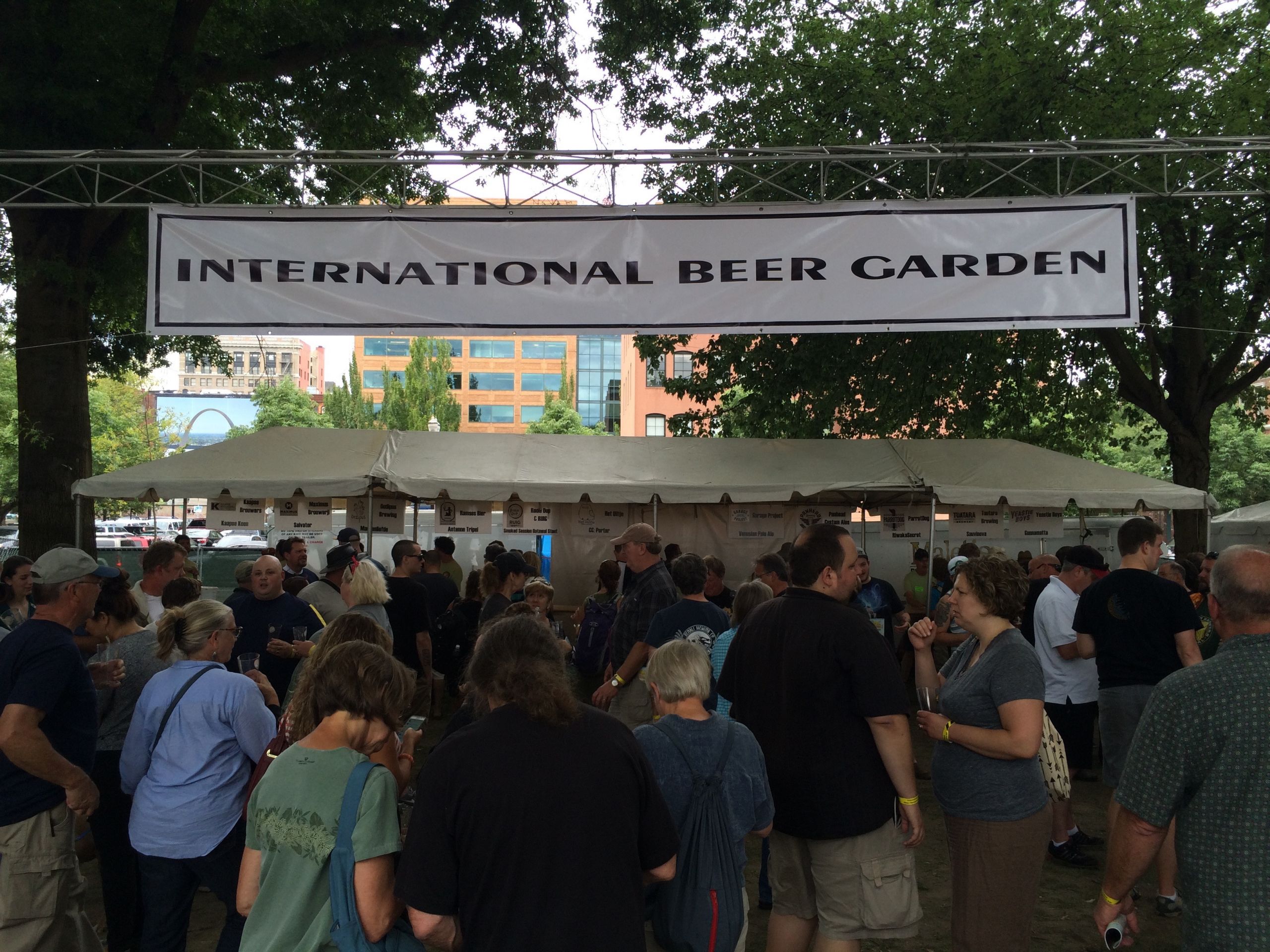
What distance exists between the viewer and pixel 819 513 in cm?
1335

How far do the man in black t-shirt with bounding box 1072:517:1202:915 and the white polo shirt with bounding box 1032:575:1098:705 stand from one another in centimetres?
84

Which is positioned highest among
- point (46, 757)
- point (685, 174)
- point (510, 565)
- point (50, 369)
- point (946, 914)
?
point (685, 174)

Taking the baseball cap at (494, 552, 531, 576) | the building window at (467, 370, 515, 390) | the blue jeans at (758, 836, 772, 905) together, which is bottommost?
the blue jeans at (758, 836, 772, 905)

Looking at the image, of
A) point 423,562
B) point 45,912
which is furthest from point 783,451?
point 45,912

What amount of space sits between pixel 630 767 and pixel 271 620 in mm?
3543

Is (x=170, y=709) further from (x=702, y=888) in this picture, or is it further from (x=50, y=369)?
(x=50, y=369)

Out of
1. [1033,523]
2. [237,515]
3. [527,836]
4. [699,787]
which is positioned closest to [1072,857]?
[699,787]

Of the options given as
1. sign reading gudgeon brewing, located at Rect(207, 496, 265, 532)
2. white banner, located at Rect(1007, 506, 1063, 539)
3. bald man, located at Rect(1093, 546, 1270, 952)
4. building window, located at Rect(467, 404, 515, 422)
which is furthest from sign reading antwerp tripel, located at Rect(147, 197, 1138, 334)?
building window, located at Rect(467, 404, 515, 422)

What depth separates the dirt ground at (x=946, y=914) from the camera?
4715 millimetres

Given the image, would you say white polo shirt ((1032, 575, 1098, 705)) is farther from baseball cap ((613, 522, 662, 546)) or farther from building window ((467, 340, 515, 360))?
building window ((467, 340, 515, 360))

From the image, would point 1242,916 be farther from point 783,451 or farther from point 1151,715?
point 783,451

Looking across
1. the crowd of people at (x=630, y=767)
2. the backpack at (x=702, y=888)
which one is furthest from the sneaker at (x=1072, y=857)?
the backpack at (x=702, y=888)

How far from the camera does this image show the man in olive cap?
17.6ft

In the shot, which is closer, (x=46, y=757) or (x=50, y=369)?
(x=46, y=757)
